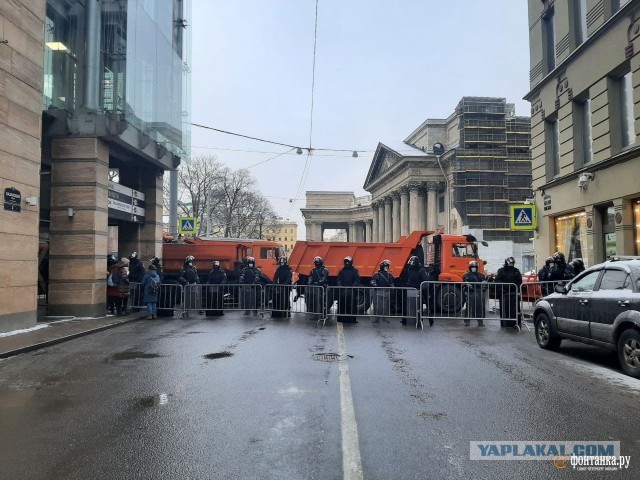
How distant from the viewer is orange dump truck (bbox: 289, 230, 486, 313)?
17.1 m

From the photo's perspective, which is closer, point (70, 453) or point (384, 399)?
point (70, 453)

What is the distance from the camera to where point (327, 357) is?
838cm

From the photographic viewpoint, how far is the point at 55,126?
14055 millimetres

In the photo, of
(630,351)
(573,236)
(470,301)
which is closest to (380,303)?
(470,301)

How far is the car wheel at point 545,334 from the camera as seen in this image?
364 inches

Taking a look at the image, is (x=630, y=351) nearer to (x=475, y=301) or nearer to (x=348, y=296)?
(x=475, y=301)

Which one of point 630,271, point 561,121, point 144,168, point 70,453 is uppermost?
point 561,121

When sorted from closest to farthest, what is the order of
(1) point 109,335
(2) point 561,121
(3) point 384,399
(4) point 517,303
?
(3) point 384,399 → (1) point 109,335 → (4) point 517,303 → (2) point 561,121

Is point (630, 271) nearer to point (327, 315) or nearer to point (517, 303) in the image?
point (517, 303)

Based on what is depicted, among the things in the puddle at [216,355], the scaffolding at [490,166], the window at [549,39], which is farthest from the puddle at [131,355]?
the scaffolding at [490,166]

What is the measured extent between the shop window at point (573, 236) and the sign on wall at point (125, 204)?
15770mm

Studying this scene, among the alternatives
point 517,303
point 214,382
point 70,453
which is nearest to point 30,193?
point 214,382

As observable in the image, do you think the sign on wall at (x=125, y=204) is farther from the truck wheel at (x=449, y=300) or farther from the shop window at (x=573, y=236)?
the shop window at (x=573, y=236)

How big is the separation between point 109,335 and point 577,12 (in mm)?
18847
